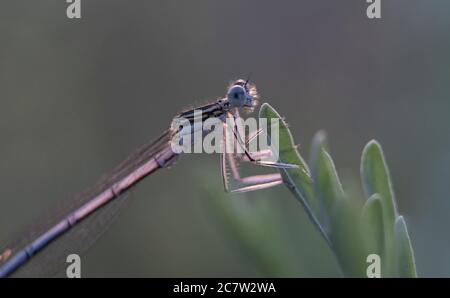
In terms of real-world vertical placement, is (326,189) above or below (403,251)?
above

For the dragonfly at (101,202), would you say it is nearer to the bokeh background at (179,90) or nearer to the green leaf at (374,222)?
the bokeh background at (179,90)

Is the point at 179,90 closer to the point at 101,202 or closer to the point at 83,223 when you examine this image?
the point at 101,202

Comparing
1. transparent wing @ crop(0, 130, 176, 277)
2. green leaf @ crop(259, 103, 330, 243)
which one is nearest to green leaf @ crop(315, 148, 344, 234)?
green leaf @ crop(259, 103, 330, 243)

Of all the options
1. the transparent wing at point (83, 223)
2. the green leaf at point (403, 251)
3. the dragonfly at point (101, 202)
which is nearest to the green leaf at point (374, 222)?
the green leaf at point (403, 251)

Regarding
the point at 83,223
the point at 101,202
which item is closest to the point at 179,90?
the point at 101,202
